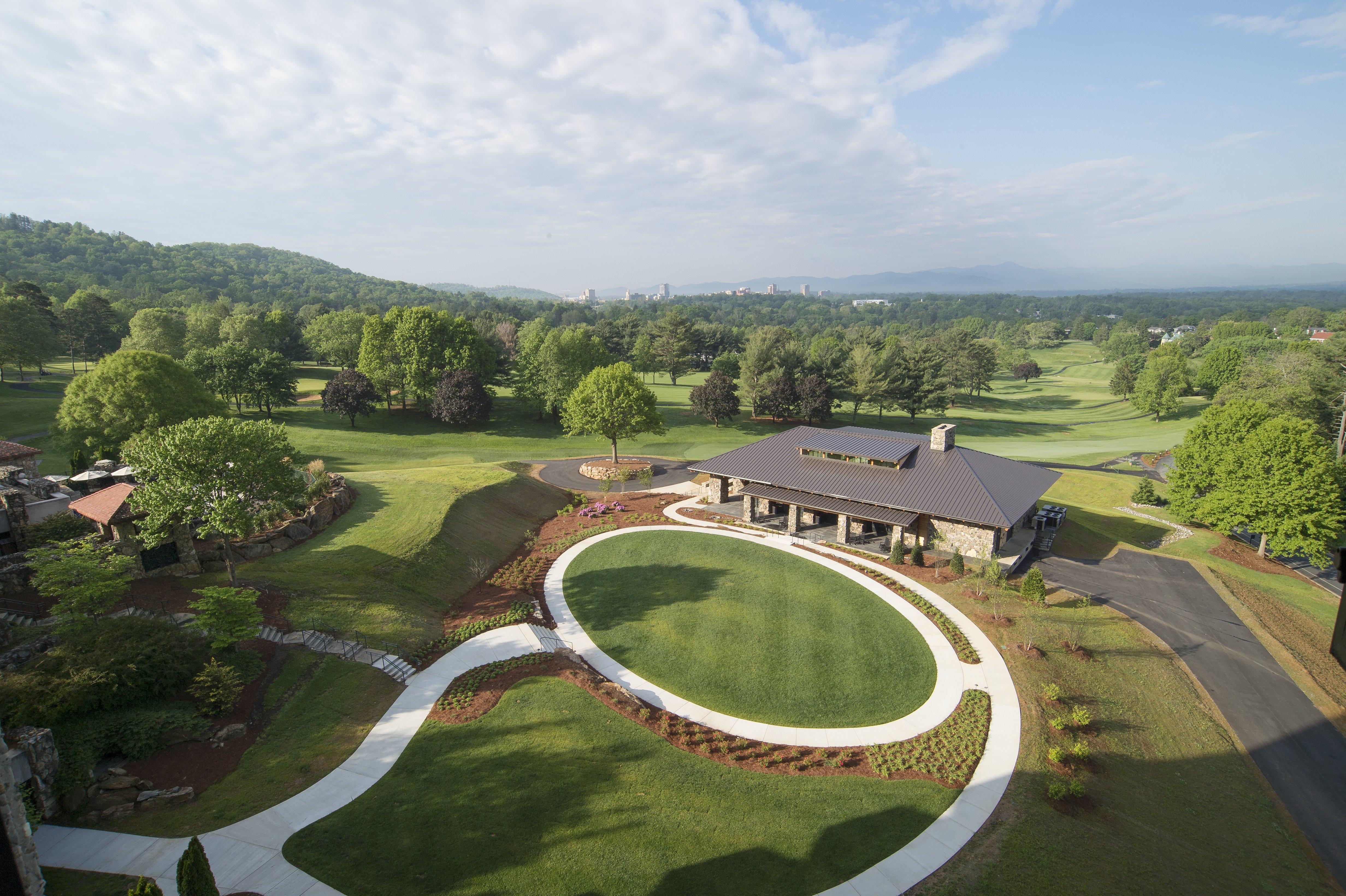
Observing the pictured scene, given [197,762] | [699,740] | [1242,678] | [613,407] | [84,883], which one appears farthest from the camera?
[613,407]

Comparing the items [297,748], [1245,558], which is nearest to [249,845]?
[297,748]

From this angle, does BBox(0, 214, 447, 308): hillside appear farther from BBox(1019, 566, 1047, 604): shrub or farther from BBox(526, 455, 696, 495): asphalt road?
BBox(1019, 566, 1047, 604): shrub

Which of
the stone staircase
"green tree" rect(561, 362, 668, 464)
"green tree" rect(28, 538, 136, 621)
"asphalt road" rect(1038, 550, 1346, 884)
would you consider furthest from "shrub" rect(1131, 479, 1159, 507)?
"green tree" rect(28, 538, 136, 621)

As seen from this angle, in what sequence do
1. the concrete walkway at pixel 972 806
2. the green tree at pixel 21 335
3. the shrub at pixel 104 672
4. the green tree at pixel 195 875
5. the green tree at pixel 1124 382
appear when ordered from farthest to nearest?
1. the green tree at pixel 1124 382
2. the green tree at pixel 21 335
3. the shrub at pixel 104 672
4. the concrete walkway at pixel 972 806
5. the green tree at pixel 195 875

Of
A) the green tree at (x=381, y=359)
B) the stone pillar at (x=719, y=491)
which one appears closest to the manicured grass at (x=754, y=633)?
the stone pillar at (x=719, y=491)

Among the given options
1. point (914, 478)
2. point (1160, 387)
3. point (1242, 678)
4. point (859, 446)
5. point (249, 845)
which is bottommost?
point (1242, 678)

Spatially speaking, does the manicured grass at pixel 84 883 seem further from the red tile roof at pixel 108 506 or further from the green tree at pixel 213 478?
the red tile roof at pixel 108 506

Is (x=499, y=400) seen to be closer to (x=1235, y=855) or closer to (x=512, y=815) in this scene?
(x=512, y=815)

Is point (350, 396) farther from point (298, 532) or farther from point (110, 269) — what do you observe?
point (110, 269)
